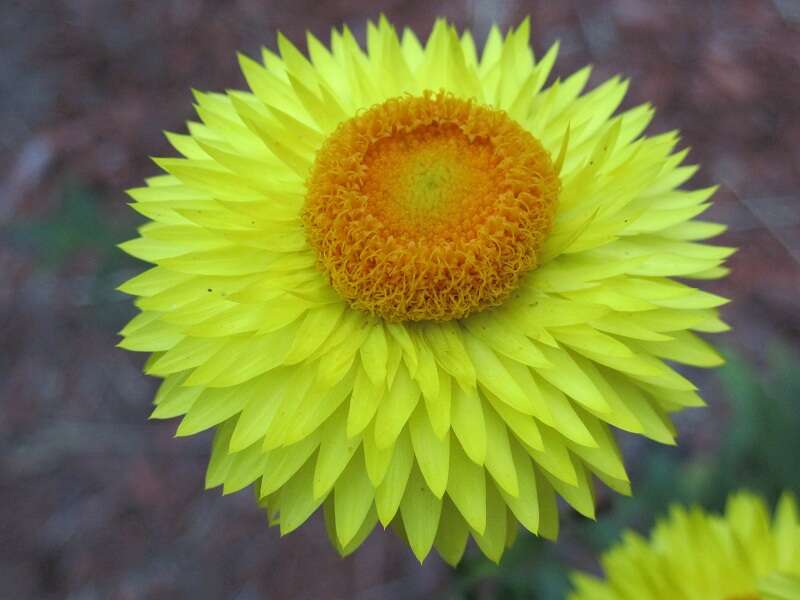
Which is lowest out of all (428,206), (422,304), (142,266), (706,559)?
(142,266)

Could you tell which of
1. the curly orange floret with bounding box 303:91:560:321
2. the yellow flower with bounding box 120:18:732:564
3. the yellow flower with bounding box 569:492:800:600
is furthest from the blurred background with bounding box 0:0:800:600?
the curly orange floret with bounding box 303:91:560:321

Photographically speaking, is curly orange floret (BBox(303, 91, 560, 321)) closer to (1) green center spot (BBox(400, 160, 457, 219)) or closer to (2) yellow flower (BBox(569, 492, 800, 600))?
(1) green center spot (BBox(400, 160, 457, 219))

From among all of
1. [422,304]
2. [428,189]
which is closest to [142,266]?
[428,189]

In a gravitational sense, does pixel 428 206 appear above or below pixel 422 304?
above

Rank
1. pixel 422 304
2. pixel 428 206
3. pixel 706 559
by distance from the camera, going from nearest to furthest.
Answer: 1. pixel 422 304
2. pixel 428 206
3. pixel 706 559

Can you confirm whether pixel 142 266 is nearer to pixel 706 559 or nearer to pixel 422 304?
pixel 422 304

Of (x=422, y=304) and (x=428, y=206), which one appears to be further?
(x=428, y=206)
